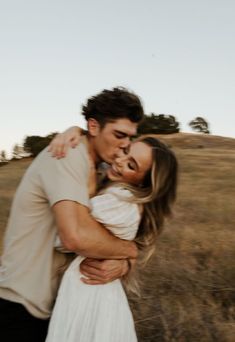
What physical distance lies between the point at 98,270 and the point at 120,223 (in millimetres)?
228

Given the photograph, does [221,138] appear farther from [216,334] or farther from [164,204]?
[164,204]

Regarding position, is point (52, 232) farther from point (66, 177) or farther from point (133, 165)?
point (133, 165)

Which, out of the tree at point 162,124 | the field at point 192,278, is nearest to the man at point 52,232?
the field at point 192,278

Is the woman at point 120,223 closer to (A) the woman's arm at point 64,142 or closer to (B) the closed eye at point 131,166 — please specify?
(B) the closed eye at point 131,166

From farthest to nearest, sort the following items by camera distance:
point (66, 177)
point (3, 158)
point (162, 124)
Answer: point (162, 124)
point (3, 158)
point (66, 177)

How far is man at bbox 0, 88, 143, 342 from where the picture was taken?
230 cm

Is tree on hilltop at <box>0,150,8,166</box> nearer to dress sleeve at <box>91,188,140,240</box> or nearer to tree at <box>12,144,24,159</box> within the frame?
tree at <box>12,144,24,159</box>

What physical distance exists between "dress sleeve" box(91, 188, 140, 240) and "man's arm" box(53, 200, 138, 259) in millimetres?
35

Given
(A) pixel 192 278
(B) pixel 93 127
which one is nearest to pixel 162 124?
(A) pixel 192 278

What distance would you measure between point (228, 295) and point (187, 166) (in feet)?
46.6

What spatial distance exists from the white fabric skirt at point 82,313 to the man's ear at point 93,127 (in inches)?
22.4

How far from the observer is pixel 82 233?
231 cm

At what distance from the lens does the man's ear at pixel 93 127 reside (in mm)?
2635

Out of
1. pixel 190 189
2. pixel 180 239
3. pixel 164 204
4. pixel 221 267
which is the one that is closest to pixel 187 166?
pixel 190 189
